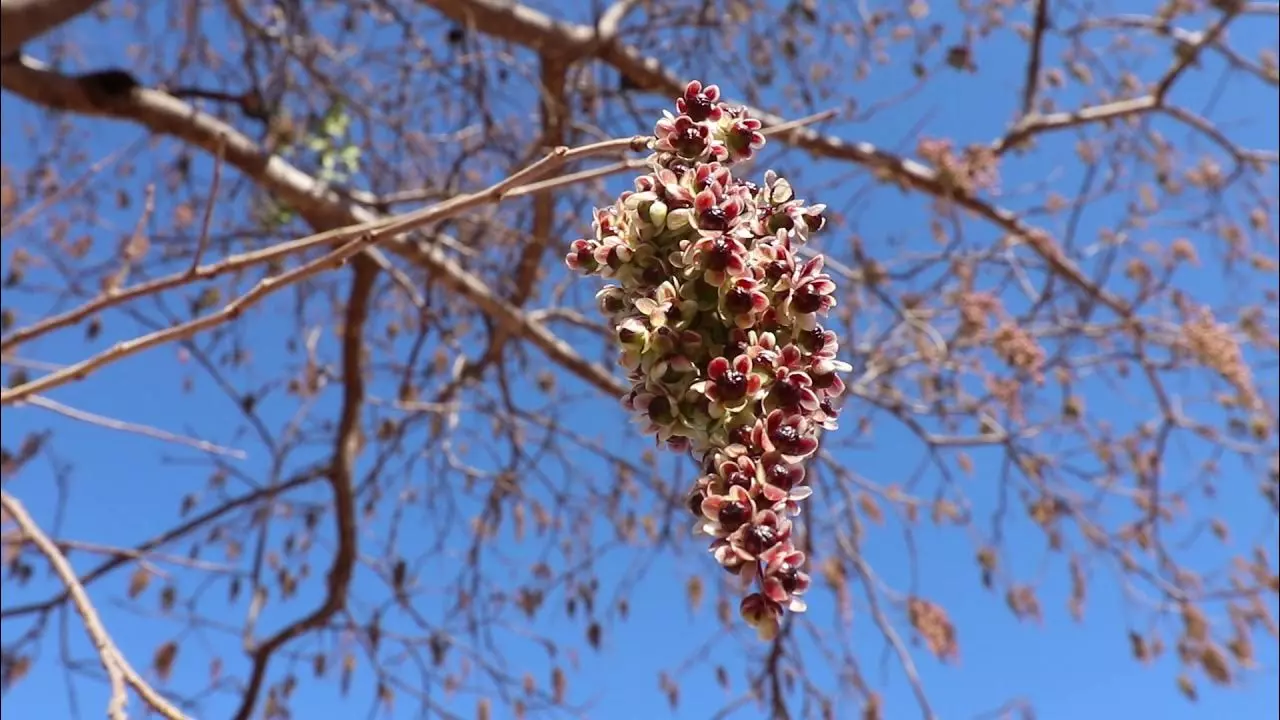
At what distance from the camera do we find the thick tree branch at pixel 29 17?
2182 millimetres

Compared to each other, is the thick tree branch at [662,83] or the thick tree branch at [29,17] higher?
the thick tree branch at [662,83]

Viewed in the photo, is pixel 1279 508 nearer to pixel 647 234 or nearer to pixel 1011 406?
pixel 1011 406

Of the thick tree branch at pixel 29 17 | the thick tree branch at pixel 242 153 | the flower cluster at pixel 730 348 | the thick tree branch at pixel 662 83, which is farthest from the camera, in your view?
the thick tree branch at pixel 662 83

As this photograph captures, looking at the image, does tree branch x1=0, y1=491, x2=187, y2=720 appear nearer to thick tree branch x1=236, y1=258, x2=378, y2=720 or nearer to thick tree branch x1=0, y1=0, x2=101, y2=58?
thick tree branch x1=0, y1=0, x2=101, y2=58

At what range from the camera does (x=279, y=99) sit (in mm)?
3148

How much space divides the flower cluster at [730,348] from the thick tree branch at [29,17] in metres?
2.02

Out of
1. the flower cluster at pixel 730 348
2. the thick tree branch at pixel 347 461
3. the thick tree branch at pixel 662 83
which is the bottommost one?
the flower cluster at pixel 730 348

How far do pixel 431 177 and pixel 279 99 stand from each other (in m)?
0.93

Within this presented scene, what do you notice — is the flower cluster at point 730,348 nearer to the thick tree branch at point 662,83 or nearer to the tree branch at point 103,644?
the tree branch at point 103,644

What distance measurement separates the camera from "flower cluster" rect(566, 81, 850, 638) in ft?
2.45

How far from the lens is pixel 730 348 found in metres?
0.80

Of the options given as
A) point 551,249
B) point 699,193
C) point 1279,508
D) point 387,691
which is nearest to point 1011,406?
point 1279,508

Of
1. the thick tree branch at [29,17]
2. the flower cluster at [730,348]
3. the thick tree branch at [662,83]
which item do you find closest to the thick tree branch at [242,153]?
the thick tree branch at [29,17]

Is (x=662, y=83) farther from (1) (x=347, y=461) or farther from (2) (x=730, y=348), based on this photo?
(2) (x=730, y=348)
